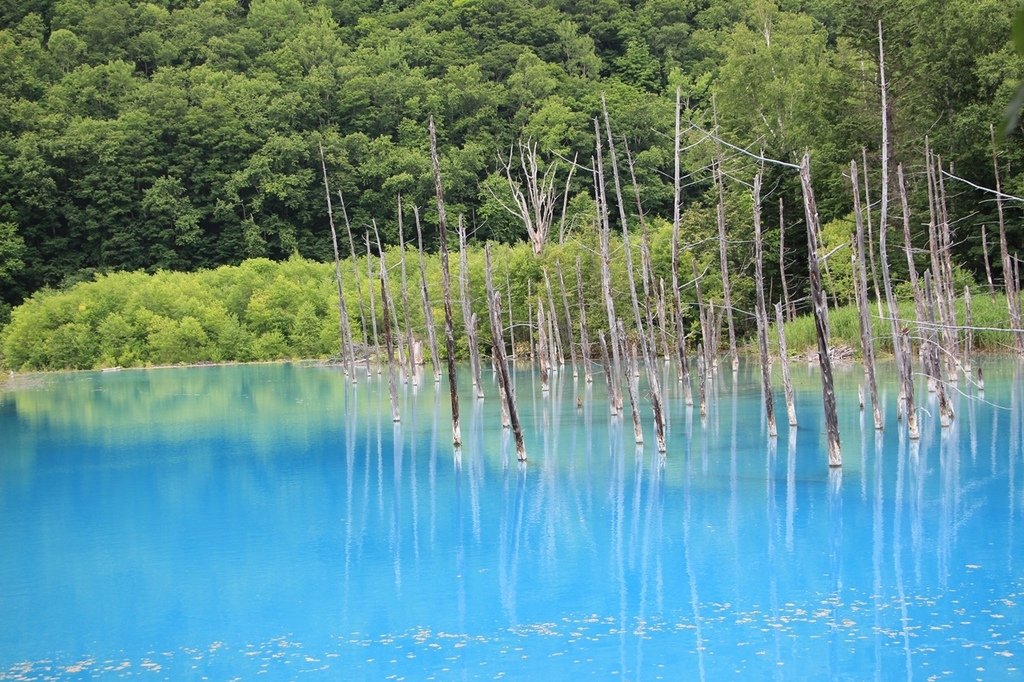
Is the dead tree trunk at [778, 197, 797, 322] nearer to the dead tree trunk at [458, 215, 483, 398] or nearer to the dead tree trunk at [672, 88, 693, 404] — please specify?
the dead tree trunk at [672, 88, 693, 404]

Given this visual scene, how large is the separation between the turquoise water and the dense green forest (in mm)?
27123

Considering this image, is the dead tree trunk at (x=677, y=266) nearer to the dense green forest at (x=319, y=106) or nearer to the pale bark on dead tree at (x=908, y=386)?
the pale bark on dead tree at (x=908, y=386)

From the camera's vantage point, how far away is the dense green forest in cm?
6869

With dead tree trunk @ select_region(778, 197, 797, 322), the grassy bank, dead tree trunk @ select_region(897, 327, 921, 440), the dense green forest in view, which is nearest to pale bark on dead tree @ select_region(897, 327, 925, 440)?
dead tree trunk @ select_region(897, 327, 921, 440)

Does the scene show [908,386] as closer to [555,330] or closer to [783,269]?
[783,269]

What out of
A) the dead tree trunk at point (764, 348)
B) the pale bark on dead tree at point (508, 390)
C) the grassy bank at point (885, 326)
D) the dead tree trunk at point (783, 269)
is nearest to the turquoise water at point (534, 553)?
the pale bark on dead tree at point (508, 390)

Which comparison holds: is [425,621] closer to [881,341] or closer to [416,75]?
[881,341]

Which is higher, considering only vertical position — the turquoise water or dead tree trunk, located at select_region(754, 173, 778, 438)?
dead tree trunk, located at select_region(754, 173, 778, 438)

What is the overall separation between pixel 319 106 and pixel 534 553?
68.2 meters

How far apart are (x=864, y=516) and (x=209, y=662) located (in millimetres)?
8895

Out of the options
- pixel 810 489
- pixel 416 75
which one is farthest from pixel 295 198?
pixel 810 489

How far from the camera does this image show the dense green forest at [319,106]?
225 ft

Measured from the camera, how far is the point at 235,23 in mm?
90875

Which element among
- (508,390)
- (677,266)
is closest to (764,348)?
(677,266)
